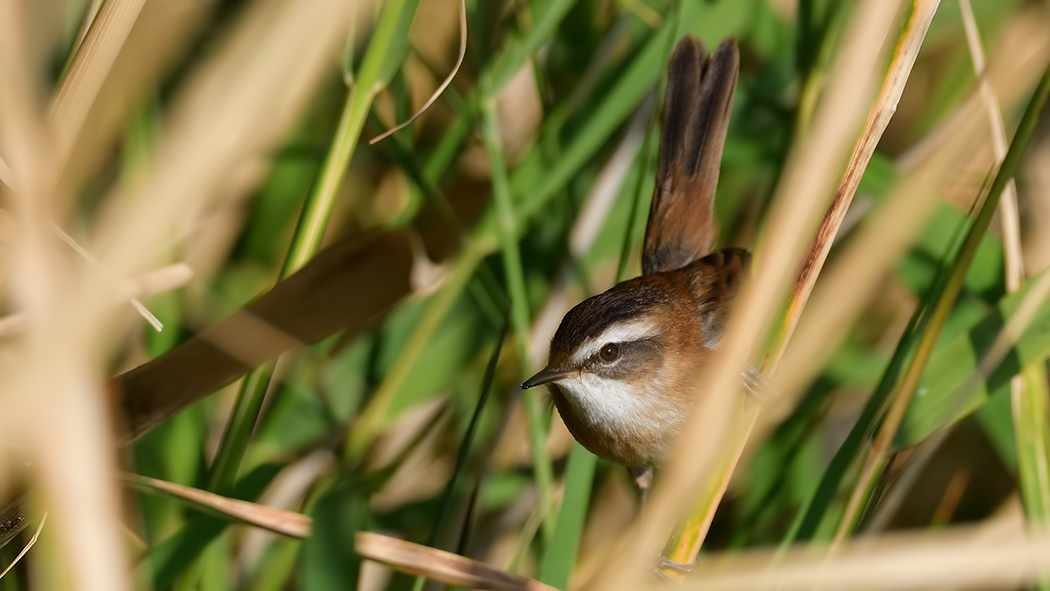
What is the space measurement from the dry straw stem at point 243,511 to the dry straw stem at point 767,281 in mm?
549

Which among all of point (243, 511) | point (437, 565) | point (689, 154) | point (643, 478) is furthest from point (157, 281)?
point (689, 154)

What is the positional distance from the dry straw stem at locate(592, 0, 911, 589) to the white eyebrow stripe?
3.70 ft

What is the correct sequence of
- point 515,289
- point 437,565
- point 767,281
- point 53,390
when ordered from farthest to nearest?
point 515,289 → point 437,565 → point 767,281 → point 53,390

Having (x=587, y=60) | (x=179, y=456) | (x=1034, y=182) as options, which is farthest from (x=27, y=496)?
(x=1034, y=182)

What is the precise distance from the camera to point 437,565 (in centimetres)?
121

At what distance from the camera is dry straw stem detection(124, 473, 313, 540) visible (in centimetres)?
125

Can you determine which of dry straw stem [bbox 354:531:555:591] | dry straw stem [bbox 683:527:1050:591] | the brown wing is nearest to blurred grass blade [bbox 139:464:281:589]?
dry straw stem [bbox 354:531:555:591]

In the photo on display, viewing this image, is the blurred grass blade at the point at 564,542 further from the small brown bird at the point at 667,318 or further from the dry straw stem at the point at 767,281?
the dry straw stem at the point at 767,281

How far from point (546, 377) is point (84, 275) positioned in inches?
53.1

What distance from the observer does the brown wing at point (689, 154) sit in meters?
2.44

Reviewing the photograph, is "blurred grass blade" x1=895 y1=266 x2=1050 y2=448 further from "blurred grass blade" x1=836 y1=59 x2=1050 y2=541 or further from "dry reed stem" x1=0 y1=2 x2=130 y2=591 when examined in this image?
"dry reed stem" x1=0 y1=2 x2=130 y2=591

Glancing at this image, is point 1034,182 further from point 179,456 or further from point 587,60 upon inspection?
point 179,456

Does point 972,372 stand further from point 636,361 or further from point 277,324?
point 277,324

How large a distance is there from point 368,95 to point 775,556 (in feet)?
3.32
